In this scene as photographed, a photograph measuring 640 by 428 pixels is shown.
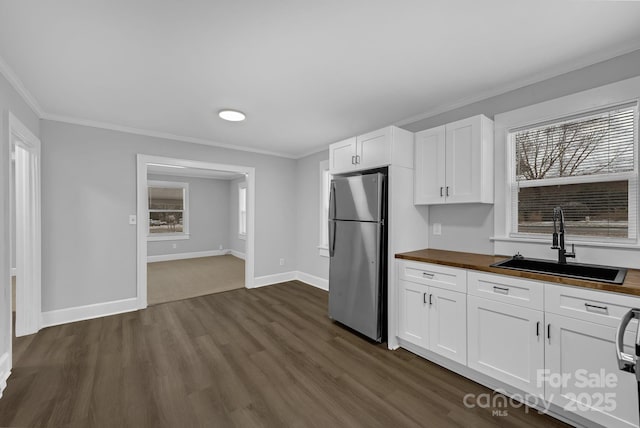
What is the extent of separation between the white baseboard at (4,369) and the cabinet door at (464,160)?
3969 mm

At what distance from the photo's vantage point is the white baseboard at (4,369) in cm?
207

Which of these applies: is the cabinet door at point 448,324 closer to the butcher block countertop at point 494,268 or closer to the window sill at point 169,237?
the butcher block countertop at point 494,268

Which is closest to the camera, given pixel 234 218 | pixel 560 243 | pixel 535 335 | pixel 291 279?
pixel 535 335

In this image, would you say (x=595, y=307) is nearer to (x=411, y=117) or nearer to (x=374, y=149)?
(x=374, y=149)

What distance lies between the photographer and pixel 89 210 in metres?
3.48

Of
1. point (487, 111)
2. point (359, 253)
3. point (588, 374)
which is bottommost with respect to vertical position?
point (588, 374)

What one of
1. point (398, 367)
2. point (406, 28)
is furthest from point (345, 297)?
point (406, 28)

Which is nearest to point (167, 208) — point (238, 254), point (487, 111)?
point (238, 254)

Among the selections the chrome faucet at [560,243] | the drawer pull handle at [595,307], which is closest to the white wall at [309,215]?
the chrome faucet at [560,243]

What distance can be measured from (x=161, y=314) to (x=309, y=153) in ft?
11.2

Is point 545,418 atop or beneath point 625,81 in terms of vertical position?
beneath

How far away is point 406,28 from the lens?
1.75 meters

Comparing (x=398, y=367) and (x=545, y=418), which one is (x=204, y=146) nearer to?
(x=398, y=367)

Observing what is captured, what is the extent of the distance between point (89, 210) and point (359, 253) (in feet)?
11.3
